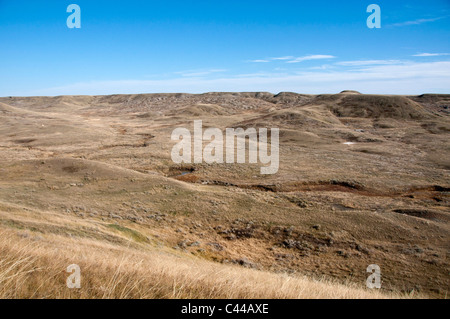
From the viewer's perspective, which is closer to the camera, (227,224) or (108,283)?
(108,283)

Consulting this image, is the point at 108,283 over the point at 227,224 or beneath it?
over

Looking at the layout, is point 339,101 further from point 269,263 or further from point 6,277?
point 6,277

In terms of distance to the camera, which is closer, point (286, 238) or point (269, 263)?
point (269, 263)

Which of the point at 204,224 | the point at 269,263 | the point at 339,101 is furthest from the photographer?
the point at 339,101

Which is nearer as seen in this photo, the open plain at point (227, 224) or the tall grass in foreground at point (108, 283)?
the tall grass in foreground at point (108, 283)

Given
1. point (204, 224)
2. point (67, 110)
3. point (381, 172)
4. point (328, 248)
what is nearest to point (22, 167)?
point (204, 224)

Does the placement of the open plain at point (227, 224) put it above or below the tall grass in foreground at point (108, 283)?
below

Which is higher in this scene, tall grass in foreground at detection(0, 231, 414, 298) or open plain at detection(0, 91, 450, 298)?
tall grass in foreground at detection(0, 231, 414, 298)

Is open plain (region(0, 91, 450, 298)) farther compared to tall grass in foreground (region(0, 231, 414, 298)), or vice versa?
open plain (region(0, 91, 450, 298))
